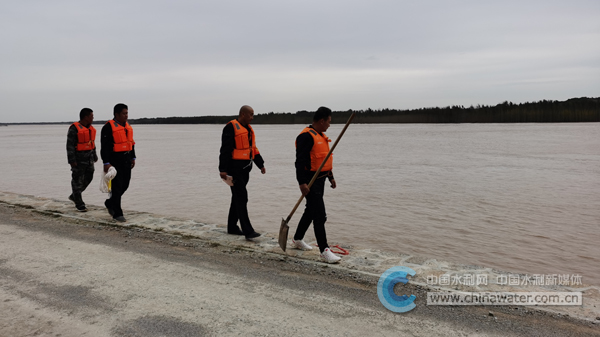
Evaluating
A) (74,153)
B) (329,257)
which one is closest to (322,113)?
(329,257)

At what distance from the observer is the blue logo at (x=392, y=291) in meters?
3.96

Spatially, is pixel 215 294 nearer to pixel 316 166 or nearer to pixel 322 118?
pixel 316 166

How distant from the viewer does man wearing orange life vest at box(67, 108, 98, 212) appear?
27.1ft

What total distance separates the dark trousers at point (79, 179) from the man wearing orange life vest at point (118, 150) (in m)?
1.25

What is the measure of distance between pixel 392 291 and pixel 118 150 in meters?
5.10

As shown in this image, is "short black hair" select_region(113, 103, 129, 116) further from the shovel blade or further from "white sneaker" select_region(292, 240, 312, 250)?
"white sneaker" select_region(292, 240, 312, 250)

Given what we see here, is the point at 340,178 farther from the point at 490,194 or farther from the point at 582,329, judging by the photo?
the point at 582,329

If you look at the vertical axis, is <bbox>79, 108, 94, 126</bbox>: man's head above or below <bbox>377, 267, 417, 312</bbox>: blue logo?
above

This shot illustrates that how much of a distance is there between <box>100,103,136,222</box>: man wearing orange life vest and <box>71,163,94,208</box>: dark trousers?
1254 millimetres

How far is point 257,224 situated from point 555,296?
21.7ft

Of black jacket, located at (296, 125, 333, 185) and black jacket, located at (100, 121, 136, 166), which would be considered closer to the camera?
black jacket, located at (296, 125, 333, 185)

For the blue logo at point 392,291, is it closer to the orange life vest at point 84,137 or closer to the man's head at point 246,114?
the man's head at point 246,114

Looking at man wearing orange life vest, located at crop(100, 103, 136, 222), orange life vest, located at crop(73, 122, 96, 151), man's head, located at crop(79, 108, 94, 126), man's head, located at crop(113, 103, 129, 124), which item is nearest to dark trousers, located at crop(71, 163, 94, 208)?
orange life vest, located at crop(73, 122, 96, 151)

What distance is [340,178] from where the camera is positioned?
17781 mm
